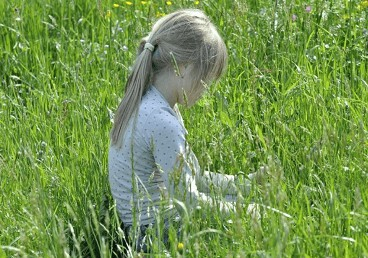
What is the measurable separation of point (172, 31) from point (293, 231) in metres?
0.88

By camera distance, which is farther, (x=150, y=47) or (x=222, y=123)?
(x=222, y=123)

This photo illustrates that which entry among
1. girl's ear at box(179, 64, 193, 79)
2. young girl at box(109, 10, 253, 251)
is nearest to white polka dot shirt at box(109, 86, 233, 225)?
young girl at box(109, 10, 253, 251)

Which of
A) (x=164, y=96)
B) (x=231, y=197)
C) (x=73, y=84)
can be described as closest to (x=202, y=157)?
(x=164, y=96)

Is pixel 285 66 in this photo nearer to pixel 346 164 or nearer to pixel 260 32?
pixel 260 32

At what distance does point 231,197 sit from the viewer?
133 inches

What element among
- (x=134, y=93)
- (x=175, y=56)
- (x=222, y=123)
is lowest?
(x=222, y=123)

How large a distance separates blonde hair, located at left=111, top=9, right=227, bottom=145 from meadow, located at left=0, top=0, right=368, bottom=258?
0.20m

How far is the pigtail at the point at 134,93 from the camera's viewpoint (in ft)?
10.3

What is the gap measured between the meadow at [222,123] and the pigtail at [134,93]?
0.27 meters

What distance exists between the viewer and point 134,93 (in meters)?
3.15

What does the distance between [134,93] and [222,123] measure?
24.7 inches

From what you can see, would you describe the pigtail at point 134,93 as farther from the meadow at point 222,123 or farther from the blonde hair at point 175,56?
the meadow at point 222,123

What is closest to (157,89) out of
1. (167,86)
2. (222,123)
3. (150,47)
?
(167,86)

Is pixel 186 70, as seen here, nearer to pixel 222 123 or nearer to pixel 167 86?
pixel 167 86
